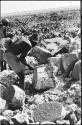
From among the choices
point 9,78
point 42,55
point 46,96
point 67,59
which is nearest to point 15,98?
point 46,96

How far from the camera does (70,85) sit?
5.44 metres

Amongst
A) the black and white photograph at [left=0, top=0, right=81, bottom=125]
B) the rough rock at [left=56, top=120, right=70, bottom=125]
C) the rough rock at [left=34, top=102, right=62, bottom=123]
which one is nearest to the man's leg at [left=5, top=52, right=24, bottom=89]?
the black and white photograph at [left=0, top=0, right=81, bottom=125]

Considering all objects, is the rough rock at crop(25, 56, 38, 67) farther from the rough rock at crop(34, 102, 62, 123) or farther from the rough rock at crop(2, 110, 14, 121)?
the rough rock at crop(34, 102, 62, 123)

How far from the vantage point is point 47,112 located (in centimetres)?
435

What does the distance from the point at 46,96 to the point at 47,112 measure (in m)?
0.82

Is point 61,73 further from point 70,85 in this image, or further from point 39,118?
point 39,118

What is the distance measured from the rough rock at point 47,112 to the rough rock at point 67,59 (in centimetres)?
137

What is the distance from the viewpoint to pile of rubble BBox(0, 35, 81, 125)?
423 cm

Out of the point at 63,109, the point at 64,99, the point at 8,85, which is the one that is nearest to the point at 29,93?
the point at 8,85

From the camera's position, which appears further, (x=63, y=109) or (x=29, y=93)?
(x=29, y=93)

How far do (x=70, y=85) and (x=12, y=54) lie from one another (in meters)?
1.04

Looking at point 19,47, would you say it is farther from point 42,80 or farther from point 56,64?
point 56,64

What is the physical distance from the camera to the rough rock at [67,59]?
564 cm

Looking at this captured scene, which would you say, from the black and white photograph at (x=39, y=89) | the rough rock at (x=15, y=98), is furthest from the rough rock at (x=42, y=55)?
the rough rock at (x=15, y=98)
